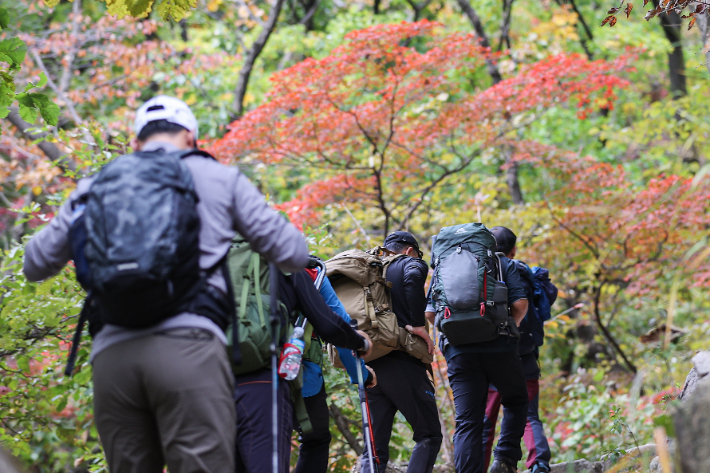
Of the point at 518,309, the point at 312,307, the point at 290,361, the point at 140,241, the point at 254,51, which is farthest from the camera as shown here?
the point at 254,51

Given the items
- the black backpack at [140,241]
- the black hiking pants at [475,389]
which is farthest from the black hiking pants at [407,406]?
the black backpack at [140,241]

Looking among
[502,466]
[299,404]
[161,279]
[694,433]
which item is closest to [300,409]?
[299,404]

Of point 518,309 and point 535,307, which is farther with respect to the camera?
point 535,307

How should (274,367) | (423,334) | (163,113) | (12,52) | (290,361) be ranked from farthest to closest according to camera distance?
(423,334)
(12,52)
(290,361)
(274,367)
(163,113)

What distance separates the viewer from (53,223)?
1934 mm

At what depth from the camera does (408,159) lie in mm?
9164

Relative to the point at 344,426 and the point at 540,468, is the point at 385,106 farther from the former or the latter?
the point at 540,468

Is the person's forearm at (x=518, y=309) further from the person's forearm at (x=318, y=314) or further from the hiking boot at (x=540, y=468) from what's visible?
the person's forearm at (x=318, y=314)

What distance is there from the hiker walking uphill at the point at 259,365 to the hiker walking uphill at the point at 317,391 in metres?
0.31

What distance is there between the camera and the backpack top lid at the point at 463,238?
12.9ft

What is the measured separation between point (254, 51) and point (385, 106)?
360 cm

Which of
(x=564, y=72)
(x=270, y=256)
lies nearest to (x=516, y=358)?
(x=270, y=256)

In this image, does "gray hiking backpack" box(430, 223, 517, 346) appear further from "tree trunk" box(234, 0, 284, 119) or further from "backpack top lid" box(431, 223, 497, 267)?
"tree trunk" box(234, 0, 284, 119)

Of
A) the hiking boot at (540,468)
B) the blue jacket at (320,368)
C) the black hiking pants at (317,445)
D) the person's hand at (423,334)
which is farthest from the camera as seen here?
the hiking boot at (540,468)
